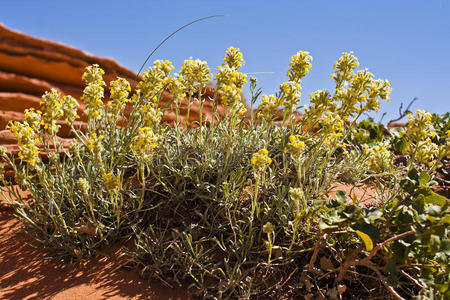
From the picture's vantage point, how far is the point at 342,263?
2.07 metres

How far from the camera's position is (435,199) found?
197 centimetres

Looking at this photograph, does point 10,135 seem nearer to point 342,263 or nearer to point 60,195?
point 60,195

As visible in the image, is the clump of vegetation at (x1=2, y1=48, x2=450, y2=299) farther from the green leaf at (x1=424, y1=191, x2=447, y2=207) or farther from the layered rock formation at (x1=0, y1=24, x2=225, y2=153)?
the layered rock formation at (x1=0, y1=24, x2=225, y2=153)

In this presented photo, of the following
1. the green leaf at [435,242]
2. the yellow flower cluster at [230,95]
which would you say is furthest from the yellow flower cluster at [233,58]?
the green leaf at [435,242]

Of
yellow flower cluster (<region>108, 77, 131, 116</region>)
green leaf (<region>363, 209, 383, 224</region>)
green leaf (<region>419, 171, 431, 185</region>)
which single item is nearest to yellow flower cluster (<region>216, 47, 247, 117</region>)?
yellow flower cluster (<region>108, 77, 131, 116</region>)

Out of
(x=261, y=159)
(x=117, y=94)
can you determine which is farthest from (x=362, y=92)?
(x=117, y=94)

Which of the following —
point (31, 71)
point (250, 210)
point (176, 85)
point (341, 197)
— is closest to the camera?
point (341, 197)

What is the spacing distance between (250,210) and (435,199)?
1.09 meters

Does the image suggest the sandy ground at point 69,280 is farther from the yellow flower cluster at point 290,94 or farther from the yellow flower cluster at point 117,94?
the yellow flower cluster at point 290,94

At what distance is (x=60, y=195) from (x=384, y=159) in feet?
7.76

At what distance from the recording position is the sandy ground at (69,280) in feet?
6.76

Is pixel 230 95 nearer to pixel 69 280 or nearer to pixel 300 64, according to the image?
pixel 300 64

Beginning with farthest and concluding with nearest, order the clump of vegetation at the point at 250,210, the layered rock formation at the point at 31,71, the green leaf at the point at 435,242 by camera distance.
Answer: the layered rock formation at the point at 31,71 < the clump of vegetation at the point at 250,210 < the green leaf at the point at 435,242

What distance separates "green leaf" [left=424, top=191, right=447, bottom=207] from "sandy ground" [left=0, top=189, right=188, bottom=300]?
4.95ft
